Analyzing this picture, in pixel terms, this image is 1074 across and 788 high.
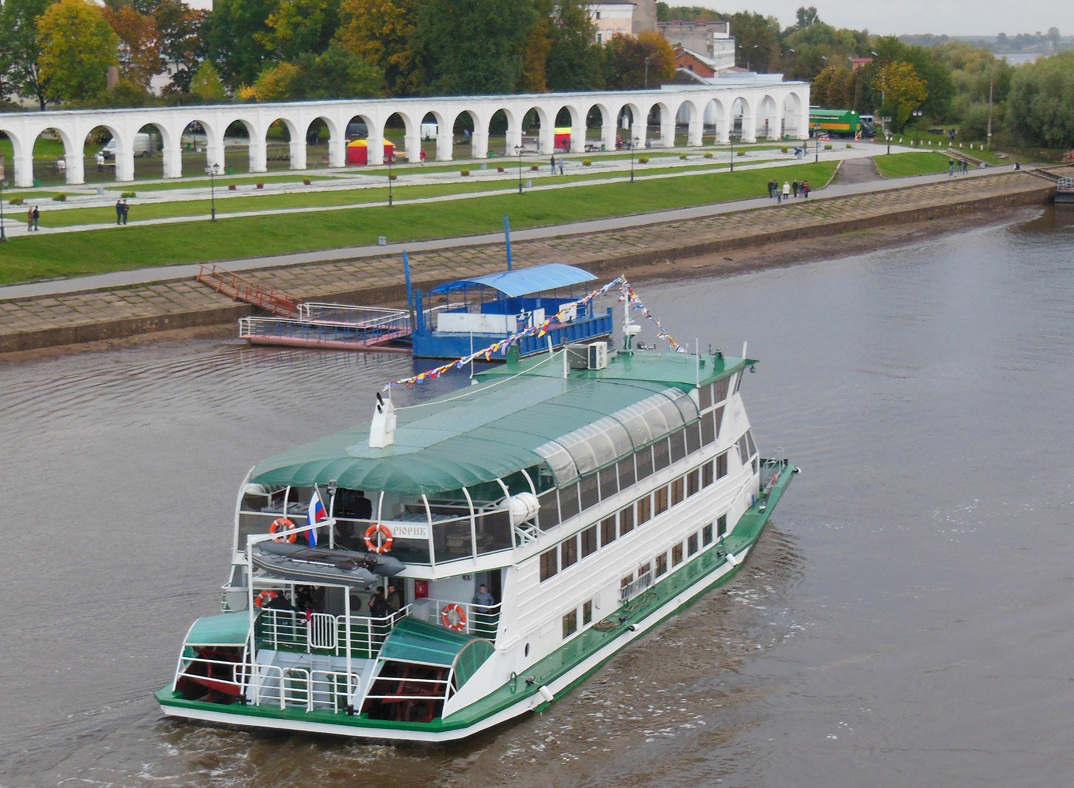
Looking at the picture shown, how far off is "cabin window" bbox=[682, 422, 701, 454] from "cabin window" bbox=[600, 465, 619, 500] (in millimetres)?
3006

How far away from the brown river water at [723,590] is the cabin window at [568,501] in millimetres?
2781

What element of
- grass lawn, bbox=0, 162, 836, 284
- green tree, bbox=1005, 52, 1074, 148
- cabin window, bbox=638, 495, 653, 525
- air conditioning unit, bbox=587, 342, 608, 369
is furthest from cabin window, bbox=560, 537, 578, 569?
green tree, bbox=1005, 52, 1074, 148

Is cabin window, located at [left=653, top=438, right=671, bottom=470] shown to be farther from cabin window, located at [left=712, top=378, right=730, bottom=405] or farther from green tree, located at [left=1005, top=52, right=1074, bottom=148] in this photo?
green tree, located at [left=1005, top=52, right=1074, bottom=148]

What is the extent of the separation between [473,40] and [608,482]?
9571cm

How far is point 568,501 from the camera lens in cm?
2509

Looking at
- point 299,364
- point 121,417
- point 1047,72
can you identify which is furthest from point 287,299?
point 1047,72

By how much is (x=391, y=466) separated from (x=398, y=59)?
102742 millimetres

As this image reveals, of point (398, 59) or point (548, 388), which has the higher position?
point (398, 59)

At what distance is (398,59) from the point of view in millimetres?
122062

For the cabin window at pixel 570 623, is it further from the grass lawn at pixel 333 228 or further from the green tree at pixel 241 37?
the green tree at pixel 241 37

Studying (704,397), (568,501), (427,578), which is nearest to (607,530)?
(568,501)

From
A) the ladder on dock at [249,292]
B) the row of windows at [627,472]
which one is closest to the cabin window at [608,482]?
the row of windows at [627,472]

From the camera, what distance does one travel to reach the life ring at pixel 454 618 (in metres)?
23.3

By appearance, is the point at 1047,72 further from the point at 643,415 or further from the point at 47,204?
the point at 643,415
